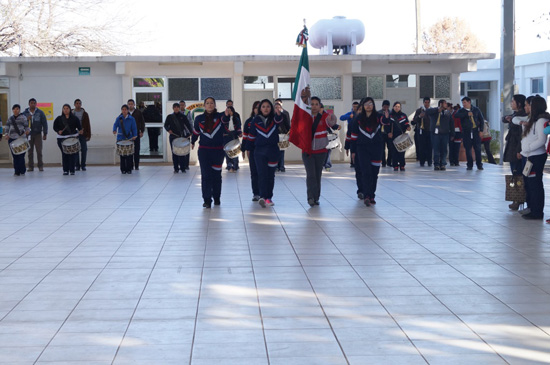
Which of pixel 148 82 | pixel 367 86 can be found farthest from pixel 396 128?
pixel 148 82

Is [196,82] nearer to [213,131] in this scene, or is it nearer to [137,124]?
[137,124]

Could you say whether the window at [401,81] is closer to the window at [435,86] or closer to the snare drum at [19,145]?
the window at [435,86]

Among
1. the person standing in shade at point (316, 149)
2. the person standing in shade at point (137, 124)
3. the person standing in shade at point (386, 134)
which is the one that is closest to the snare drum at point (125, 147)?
the person standing in shade at point (137, 124)

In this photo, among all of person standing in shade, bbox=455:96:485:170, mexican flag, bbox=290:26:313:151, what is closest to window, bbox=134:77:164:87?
person standing in shade, bbox=455:96:485:170

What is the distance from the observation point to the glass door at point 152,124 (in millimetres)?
24344

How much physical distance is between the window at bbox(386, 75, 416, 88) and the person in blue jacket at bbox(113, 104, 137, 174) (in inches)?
352

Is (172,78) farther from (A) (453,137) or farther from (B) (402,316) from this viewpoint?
(B) (402,316)

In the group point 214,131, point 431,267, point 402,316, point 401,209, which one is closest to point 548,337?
point 402,316

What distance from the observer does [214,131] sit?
12570 mm

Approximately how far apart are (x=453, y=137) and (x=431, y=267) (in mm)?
13613

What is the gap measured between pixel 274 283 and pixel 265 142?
5.76 metres

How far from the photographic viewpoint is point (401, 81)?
82.1 ft

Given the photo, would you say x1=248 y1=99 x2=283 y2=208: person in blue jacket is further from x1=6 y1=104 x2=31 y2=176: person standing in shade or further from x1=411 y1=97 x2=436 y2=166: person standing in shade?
x1=411 y1=97 x2=436 y2=166: person standing in shade

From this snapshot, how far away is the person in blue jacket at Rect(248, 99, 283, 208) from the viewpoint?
1264cm
